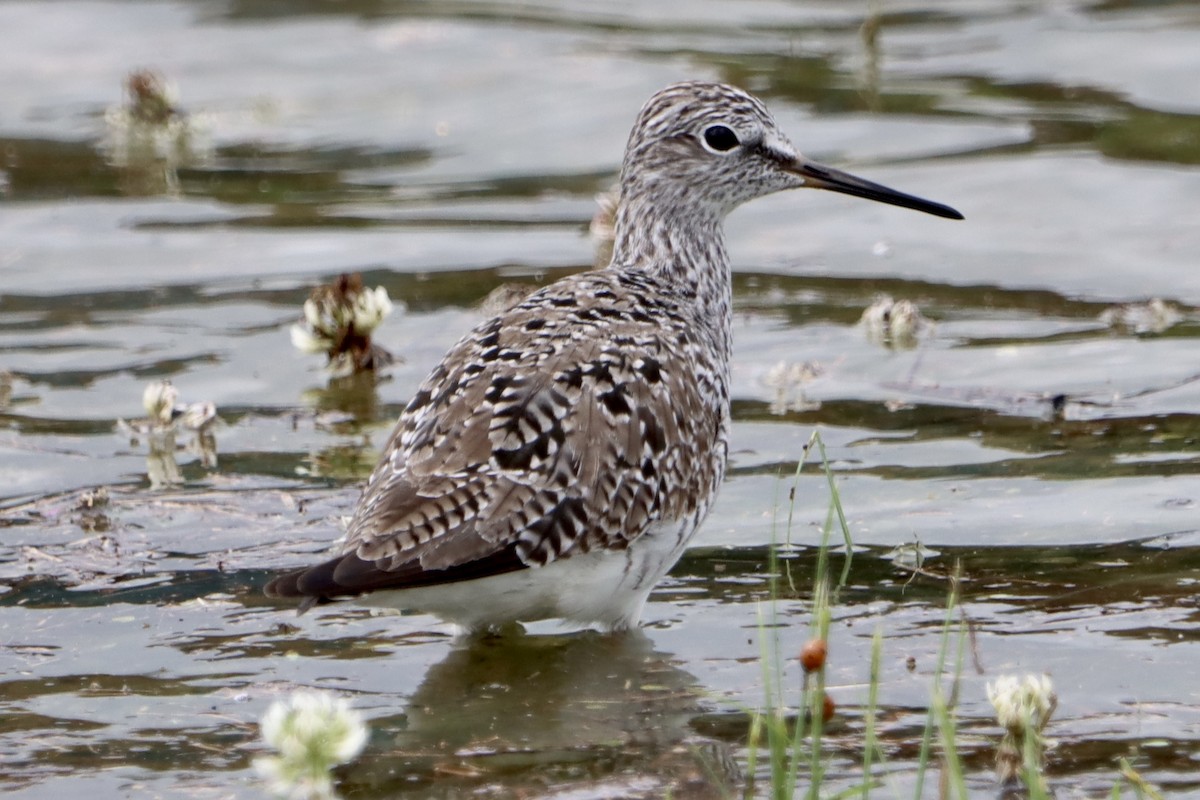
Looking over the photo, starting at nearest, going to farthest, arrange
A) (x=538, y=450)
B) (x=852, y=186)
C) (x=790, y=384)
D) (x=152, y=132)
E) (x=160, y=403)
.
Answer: (x=538, y=450), (x=852, y=186), (x=160, y=403), (x=790, y=384), (x=152, y=132)

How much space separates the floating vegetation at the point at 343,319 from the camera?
926 cm

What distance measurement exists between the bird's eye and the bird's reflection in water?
251cm

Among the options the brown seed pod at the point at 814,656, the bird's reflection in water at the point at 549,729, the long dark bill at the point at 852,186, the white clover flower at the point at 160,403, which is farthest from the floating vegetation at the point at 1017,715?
the white clover flower at the point at 160,403

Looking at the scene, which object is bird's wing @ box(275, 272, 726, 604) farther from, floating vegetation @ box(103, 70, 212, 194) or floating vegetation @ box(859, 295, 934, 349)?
floating vegetation @ box(103, 70, 212, 194)

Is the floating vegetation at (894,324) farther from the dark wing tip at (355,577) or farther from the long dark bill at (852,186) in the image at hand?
the dark wing tip at (355,577)

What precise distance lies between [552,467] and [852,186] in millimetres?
2630

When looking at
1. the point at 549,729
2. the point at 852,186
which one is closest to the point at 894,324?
the point at 852,186

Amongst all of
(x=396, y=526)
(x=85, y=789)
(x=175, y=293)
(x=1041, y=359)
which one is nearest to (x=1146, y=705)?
(x=396, y=526)

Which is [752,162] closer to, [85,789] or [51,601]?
[51,601]

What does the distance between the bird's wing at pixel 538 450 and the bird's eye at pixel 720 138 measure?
1277 millimetres

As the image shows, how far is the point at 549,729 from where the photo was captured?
586 cm

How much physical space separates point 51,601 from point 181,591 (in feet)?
1.53

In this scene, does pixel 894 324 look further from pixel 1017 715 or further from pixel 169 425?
pixel 1017 715

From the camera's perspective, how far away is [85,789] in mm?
5395
